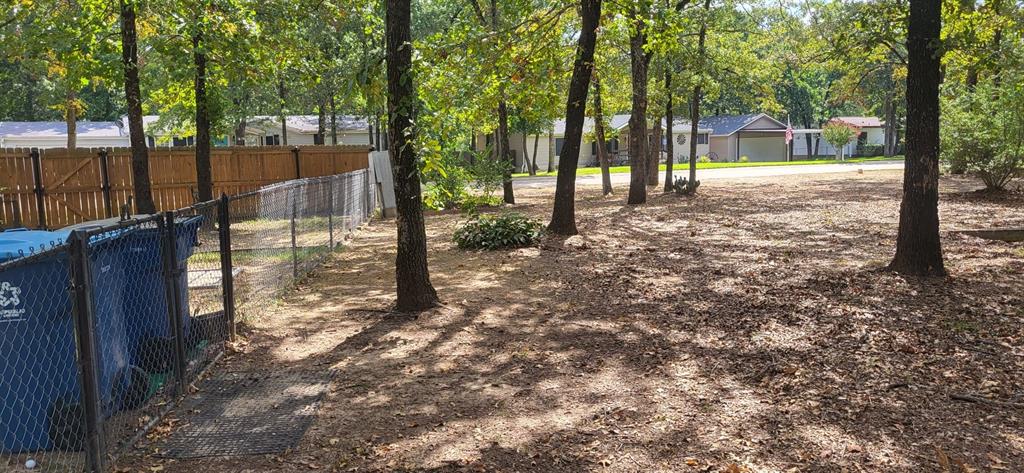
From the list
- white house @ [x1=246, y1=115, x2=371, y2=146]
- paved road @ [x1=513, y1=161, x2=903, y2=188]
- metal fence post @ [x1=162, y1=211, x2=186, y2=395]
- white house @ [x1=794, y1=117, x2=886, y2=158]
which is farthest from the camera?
white house @ [x1=794, y1=117, x2=886, y2=158]

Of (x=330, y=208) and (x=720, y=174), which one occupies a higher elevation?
(x=330, y=208)

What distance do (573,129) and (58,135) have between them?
30096mm

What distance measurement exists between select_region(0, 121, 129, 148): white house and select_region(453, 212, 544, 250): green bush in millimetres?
26658

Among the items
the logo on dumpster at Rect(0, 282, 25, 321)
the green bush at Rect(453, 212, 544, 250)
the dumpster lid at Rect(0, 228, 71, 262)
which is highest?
the dumpster lid at Rect(0, 228, 71, 262)

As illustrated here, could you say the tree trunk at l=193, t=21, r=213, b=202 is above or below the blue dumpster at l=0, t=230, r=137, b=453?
above

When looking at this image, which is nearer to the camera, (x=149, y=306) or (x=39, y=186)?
(x=149, y=306)

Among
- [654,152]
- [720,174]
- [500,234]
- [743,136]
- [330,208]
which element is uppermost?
[743,136]

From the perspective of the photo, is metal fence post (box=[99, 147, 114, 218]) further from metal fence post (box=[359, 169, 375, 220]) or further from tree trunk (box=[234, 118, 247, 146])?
tree trunk (box=[234, 118, 247, 146])

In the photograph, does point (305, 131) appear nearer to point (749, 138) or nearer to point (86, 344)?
point (749, 138)

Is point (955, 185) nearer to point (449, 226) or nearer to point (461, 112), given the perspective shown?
point (449, 226)

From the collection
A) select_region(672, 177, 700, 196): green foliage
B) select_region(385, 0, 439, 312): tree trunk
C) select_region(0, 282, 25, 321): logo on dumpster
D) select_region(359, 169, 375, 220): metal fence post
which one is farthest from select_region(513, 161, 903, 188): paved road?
select_region(0, 282, 25, 321): logo on dumpster

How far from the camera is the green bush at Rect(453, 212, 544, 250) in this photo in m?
12.1

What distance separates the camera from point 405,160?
7.05 metres

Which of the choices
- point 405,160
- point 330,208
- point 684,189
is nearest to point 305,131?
point 684,189
